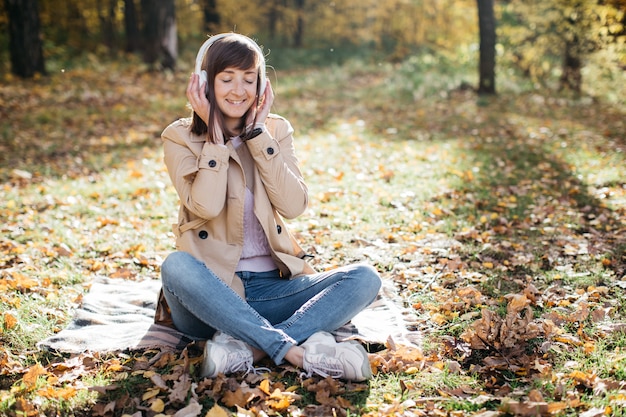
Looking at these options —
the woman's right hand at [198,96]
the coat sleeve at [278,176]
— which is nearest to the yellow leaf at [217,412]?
the coat sleeve at [278,176]

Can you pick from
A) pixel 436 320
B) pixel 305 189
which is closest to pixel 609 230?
pixel 436 320

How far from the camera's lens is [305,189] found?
3271 mm

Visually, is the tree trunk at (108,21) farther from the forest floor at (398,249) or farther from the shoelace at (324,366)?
the shoelace at (324,366)

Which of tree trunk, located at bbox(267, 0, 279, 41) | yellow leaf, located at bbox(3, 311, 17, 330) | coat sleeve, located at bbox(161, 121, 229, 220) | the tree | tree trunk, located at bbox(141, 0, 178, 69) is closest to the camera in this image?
coat sleeve, located at bbox(161, 121, 229, 220)

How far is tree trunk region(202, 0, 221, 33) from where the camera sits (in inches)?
797

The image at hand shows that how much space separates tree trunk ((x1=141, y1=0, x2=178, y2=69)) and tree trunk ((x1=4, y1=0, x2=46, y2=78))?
2.92 meters

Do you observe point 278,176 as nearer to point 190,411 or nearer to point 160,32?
point 190,411

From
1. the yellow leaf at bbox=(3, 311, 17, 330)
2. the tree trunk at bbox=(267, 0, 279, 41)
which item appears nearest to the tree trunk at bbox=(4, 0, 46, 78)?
the yellow leaf at bbox=(3, 311, 17, 330)

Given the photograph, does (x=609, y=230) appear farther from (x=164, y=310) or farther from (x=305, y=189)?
(x=164, y=310)

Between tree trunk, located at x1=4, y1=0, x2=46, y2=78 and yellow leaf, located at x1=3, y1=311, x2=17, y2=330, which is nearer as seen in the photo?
yellow leaf, located at x1=3, y1=311, x2=17, y2=330

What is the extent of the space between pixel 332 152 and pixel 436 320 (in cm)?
505

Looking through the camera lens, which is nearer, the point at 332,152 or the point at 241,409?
the point at 241,409

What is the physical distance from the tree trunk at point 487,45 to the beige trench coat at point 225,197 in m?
10.4

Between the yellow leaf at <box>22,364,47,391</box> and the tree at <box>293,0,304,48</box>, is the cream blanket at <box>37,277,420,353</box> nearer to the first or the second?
the yellow leaf at <box>22,364,47,391</box>
